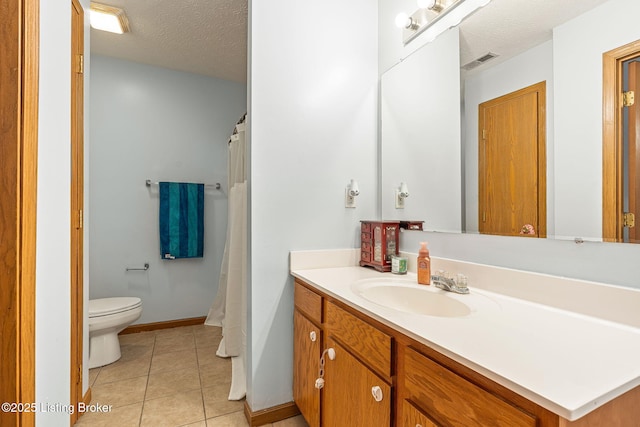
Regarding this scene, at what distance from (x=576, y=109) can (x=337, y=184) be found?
3.50 ft

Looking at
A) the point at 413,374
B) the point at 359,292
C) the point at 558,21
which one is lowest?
the point at 413,374

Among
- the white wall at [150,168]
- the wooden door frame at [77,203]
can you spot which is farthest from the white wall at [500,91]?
the white wall at [150,168]

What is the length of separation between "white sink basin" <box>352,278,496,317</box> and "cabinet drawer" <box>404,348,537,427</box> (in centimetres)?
32

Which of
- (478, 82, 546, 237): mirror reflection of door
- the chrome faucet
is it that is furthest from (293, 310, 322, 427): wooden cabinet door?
(478, 82, 546, 237): mirror reflection of door

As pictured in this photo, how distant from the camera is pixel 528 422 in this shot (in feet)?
1.77

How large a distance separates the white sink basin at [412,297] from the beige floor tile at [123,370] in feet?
5.86

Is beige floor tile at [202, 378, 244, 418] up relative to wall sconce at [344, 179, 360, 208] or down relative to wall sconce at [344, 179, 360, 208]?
down

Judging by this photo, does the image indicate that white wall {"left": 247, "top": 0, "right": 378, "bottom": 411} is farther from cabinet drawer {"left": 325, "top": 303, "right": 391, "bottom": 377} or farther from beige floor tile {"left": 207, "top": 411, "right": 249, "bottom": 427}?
cabinet drawer {"left": 325, "top": 303, "right": 391, "bottom": 377}

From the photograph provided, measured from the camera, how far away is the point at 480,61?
1.29 metres

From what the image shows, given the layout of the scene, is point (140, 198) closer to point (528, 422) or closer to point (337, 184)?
point (337, 184)

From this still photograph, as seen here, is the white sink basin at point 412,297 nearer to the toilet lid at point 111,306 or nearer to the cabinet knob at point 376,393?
the cabinet knob at point 376,393

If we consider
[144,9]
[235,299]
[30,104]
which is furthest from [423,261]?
[144,9]

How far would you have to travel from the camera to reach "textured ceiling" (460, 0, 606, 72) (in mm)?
1043

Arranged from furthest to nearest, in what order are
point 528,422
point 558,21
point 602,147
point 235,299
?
1. point 235,299
2. point 558,21
3. point 602,147
4. point 528,422
